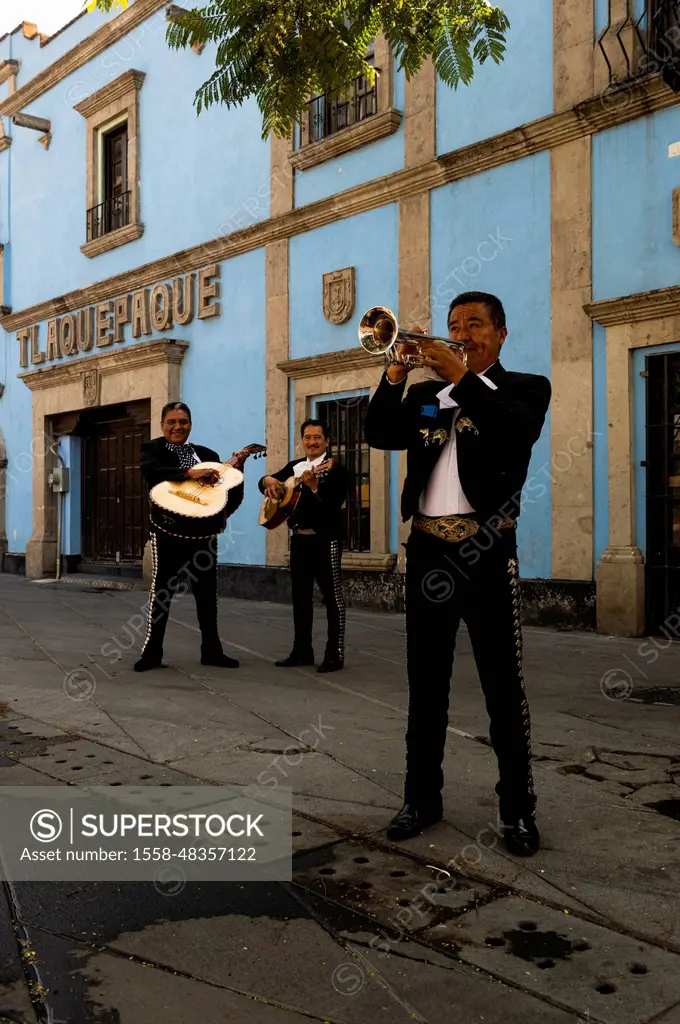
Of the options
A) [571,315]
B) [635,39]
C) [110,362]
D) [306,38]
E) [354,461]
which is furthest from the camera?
[110,362]

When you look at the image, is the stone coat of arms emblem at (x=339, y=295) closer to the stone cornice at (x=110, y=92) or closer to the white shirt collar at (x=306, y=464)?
the white shirt collar at (x=306, y=464)

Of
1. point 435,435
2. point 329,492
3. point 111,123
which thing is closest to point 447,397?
point 435,435

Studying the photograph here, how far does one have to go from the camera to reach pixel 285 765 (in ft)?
13.5

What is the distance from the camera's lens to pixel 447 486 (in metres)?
3.26

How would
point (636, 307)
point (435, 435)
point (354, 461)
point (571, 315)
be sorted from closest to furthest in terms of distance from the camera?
point (435, 435) → point (636, 307) → point (571, 315) → point (354, 461)

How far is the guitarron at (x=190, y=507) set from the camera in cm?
670

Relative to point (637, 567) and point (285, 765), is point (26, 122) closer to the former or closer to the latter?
point (637, 567)

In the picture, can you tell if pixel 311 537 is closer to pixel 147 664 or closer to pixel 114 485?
pixel 147 664

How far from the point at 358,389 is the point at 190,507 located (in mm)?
5012

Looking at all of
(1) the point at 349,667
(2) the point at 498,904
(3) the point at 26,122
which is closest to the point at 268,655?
(1) the point at 349,667

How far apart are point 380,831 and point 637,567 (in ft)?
19.0

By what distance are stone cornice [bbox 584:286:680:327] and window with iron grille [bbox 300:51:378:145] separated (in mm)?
4040

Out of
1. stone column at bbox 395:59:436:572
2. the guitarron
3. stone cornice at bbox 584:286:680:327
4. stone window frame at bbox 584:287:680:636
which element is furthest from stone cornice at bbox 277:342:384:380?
the guitarron

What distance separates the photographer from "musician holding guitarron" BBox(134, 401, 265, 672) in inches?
264
